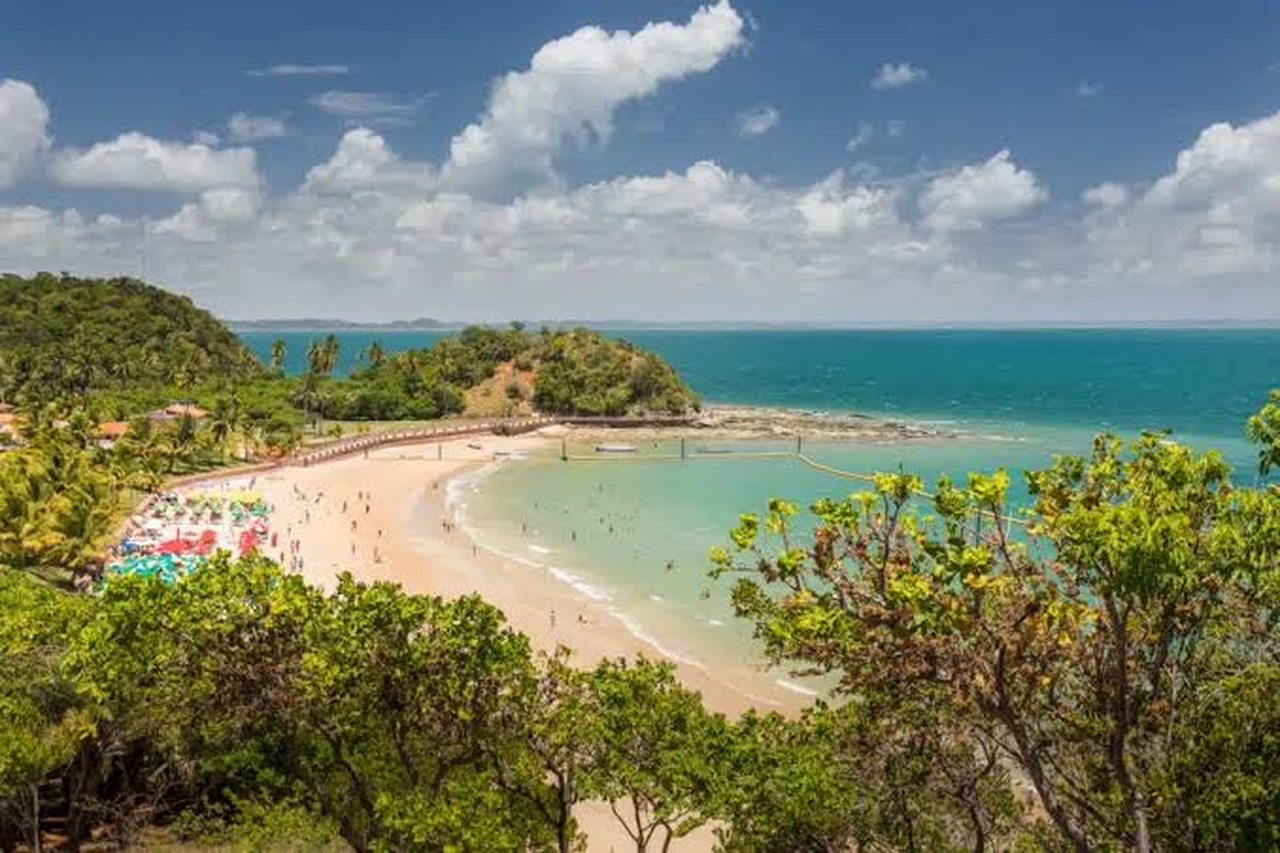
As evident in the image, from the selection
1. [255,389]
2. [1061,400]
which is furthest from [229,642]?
[1061,400]

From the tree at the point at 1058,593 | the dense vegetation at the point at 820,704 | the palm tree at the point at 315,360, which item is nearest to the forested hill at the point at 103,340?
the palm tree at the point at 315,360

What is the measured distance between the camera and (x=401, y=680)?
12.6 meters

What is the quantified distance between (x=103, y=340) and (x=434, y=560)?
91.0m

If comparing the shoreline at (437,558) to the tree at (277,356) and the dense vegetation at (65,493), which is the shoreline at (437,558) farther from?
the tree at (277,356)

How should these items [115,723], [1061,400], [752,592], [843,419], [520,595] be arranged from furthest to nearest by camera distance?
1. [1061,400]
2. [843,419]
3. [520,595]
4. [115,723]
5. [752,592]

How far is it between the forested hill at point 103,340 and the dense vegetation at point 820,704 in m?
79.1

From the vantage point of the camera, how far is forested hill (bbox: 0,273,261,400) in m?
88.8

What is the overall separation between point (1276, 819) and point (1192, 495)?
320 cm

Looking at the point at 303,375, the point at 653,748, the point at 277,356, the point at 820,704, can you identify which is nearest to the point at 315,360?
the point at 303,375

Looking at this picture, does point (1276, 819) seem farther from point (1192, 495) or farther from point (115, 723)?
point (115, 723)

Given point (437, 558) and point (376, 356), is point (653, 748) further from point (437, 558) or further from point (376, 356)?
point (376, 356)

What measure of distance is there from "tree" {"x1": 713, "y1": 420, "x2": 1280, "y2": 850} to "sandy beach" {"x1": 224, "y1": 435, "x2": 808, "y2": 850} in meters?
14.3

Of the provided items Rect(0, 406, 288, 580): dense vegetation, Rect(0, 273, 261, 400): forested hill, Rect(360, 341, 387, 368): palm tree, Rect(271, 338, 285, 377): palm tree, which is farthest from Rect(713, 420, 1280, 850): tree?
Rect(360, 341, 387, 368): palm tree

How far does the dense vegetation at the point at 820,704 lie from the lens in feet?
27.6
